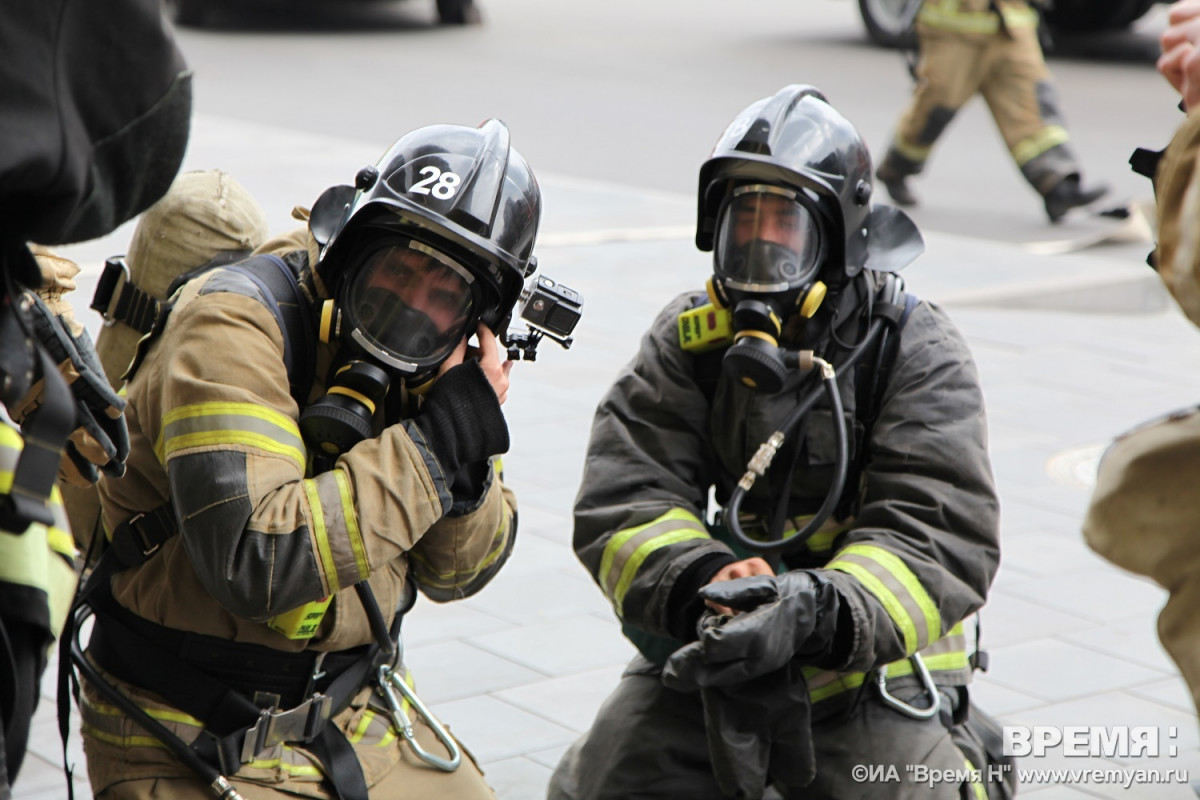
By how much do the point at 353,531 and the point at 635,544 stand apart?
2.46ft

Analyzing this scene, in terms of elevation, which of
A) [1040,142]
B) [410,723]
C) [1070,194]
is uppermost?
[410,723]

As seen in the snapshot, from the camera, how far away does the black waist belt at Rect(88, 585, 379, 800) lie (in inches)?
103

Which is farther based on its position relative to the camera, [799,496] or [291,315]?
[799,496]

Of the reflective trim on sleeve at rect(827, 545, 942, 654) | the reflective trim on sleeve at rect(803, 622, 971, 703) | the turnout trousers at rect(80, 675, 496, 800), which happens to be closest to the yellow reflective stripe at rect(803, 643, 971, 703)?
the reflective trim on sleeve at rect(803, 622, 971, 703)

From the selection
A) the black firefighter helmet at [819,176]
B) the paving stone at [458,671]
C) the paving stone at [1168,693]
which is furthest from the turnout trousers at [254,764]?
the paving stone at [1168,693]

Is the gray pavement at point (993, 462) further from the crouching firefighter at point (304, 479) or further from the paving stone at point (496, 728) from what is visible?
the crouching firefighter at point (304, 479)

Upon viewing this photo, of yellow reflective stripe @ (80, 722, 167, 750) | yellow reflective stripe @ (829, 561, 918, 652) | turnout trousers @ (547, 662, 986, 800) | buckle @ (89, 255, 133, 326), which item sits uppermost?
buckle @ (89, 255, 133, 326)

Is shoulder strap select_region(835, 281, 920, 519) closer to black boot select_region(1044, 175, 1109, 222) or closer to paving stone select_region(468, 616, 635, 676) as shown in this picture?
paving stone select_region(468, 616, 635, 676)

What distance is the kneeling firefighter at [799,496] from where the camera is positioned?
2934 millimetres

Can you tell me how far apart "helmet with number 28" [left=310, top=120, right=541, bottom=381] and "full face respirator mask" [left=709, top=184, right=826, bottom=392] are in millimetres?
541

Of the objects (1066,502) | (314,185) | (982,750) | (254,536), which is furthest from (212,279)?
(314,185)

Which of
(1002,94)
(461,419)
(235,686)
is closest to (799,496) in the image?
(461,419)

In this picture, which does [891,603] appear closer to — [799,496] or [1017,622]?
[799,496]

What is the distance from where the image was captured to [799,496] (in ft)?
10.5
